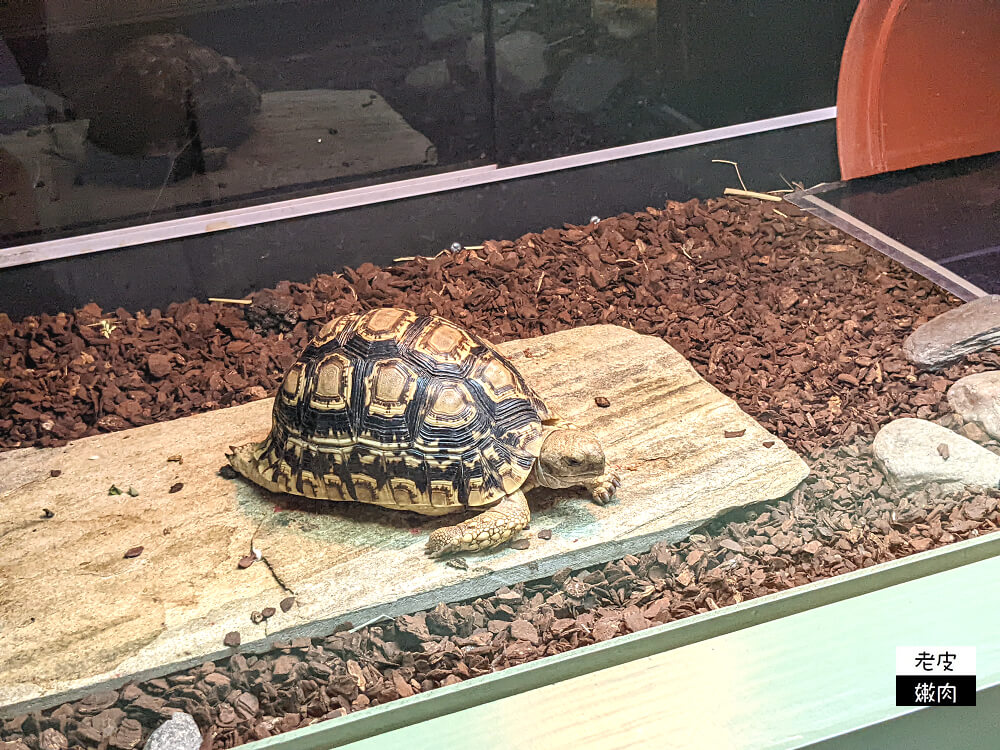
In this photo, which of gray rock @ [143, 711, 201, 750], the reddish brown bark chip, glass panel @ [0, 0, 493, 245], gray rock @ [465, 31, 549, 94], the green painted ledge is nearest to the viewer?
the green painted ledge

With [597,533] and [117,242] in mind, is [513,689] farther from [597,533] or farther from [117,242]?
[117,242]

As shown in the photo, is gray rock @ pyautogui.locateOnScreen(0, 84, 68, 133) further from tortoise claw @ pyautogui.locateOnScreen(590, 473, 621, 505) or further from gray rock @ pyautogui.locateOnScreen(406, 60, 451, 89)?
tortoise claw @ pyautogui.locateOnScreen(590, 473, 621, 505)

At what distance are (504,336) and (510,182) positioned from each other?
1.68ft

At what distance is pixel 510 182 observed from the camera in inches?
114

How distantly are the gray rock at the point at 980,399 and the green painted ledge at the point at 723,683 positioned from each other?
0.79 meters

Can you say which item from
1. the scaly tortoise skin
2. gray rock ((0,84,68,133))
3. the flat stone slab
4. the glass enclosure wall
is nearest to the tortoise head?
the scaly tortoise skin

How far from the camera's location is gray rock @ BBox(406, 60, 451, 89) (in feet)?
8.47

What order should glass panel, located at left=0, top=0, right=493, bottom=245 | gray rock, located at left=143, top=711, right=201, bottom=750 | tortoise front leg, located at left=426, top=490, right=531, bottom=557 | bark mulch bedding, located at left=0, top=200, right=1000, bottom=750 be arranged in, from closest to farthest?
gray rock, located at left=143, top=711, right=201, bottom=750 < bark mulch bedding, located at left=0, top=200, right=1000, bottom=750 < glass panel, located at left=0, top=0, right=493, bottom=245 < tortoise front leg, located at left=426, top=490, right=531, bottom=557

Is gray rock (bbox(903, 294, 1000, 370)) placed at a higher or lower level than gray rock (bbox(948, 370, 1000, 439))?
higher

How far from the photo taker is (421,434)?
2389 millimetres

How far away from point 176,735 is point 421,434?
893 millimetres

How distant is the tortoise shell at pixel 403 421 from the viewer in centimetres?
239

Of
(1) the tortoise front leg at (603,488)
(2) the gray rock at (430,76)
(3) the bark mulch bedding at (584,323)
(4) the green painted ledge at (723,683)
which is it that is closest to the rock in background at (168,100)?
(2) the gray rock at (430,76)

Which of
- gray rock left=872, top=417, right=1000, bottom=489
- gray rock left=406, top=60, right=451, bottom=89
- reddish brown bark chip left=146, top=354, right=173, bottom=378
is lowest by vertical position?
gray rock left=872, top=417, right=1000, bottom=489
